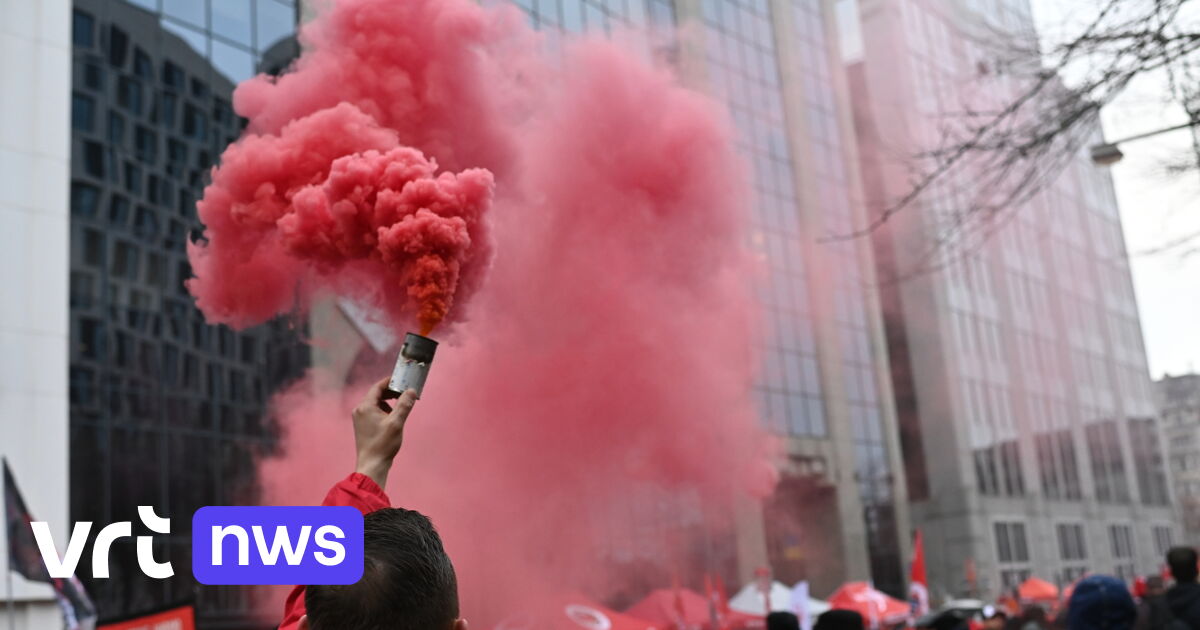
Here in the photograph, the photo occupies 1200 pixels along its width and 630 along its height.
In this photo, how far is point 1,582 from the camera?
11852mm

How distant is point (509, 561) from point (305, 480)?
2175 millimetres

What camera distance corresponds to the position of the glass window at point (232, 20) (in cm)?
1639

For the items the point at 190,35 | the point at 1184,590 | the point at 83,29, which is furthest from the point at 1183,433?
the point at 1184,590

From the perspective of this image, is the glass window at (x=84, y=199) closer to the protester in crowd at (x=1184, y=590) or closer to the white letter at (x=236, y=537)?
the protester in crowd at (x=1184, y=590)

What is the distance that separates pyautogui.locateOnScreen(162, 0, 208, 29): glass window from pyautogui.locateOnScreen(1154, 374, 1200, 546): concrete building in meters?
61.8

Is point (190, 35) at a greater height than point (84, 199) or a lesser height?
greater

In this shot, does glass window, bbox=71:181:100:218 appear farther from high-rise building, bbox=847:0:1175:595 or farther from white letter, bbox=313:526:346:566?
high-rise building, bbox=847:0:1175:595

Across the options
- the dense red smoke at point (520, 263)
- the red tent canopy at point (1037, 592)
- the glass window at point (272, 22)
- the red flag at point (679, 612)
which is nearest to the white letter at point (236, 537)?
the dense red smoke at point (520, 263)

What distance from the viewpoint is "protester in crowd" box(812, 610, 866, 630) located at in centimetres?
572

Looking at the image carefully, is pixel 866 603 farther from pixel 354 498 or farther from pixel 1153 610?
pixel 354 498

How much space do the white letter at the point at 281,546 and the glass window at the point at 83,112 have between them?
48.1 ft

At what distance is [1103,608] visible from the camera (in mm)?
4723

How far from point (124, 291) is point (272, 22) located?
483 centimetres

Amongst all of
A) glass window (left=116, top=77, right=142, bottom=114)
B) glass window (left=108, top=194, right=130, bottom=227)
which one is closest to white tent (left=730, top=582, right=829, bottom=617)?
glass window (left=108, top=194, right=130, bottom=227)
